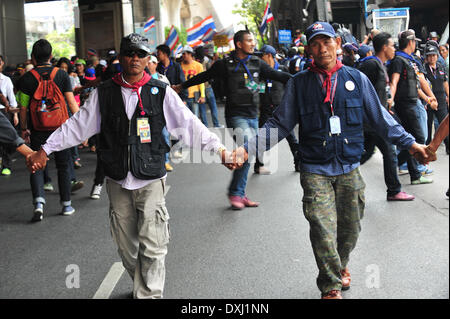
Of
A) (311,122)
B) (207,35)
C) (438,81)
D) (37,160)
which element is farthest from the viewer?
(207,35)

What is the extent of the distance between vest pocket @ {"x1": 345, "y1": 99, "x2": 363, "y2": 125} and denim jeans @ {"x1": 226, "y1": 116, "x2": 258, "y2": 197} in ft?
10.9

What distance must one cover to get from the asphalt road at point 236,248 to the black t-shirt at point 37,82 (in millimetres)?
1577

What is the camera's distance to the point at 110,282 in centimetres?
507

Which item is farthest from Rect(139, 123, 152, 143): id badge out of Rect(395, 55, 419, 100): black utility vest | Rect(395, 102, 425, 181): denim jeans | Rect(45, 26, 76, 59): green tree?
Rect(45, 26, 76, 59): green tree

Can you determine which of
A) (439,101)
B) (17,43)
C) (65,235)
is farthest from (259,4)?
(65,235)

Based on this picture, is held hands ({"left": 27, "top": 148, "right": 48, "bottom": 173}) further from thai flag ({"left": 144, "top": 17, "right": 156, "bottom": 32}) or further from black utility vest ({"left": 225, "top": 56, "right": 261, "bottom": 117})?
thai flag ({"left": 144, "top": 17, "right": 156, "bottom": 32})

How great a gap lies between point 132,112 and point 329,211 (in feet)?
5.07

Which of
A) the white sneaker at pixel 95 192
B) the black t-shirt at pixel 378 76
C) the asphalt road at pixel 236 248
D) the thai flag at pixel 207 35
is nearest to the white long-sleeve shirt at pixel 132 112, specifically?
the asphalt road at pixel 236 248

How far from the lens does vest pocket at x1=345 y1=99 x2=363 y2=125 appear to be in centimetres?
419

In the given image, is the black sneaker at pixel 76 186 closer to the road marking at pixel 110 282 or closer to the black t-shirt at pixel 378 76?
the road marking at pixel 110 282

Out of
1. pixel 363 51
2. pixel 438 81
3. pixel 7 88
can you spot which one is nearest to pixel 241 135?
pixel 363 51

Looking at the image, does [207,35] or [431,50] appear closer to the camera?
[431,50]

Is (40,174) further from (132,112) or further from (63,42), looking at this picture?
(63,42)
